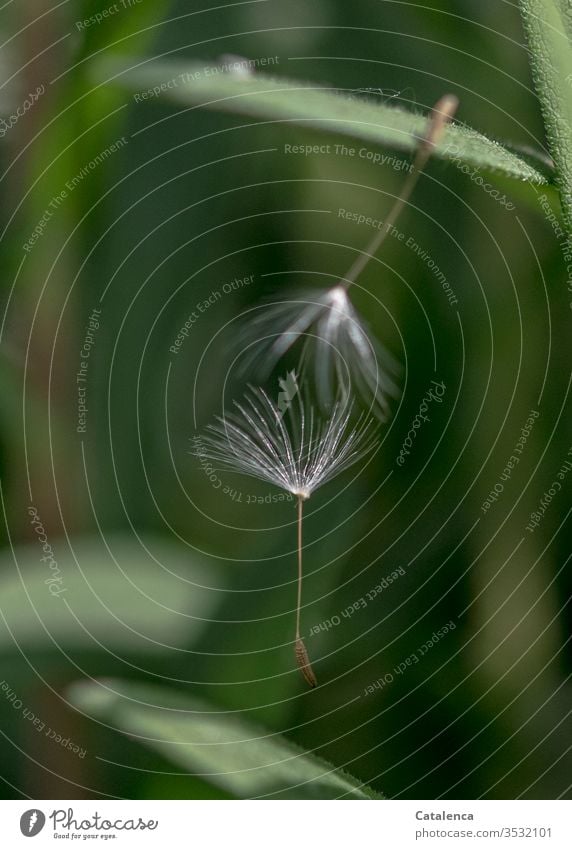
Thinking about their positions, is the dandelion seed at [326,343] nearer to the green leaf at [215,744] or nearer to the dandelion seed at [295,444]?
the dandelion seed at [295,444]

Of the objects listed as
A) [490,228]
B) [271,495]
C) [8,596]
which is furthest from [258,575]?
[490,228]

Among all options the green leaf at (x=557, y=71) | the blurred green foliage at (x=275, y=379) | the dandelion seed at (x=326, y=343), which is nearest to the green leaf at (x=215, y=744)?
the blurred green foliage at (x=275, y=379)
